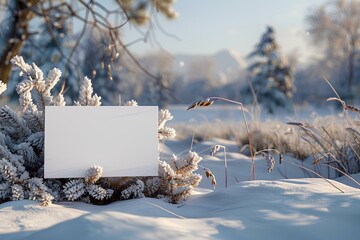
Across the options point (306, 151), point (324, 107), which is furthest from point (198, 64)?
point (306, 151)

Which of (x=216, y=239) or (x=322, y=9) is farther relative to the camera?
(x=322, y=9)

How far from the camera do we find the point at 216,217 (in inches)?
48.6

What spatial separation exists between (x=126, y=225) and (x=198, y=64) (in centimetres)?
7143

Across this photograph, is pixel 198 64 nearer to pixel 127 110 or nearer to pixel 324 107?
pixel 324 107

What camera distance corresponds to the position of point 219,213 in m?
1.29

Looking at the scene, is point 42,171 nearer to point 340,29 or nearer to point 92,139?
point 92,139

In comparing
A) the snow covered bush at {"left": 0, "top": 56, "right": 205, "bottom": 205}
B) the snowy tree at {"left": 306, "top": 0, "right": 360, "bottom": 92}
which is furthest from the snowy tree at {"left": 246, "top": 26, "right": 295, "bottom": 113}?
the snow covered bush at {"left": 0, "top": 56, "right": 205, "bottom": 205}

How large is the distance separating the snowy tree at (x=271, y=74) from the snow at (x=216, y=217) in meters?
21.5

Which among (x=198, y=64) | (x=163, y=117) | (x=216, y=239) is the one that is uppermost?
(x=198, y=64)

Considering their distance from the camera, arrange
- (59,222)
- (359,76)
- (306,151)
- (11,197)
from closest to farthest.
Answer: (59,222) → (11,197) → (306,151) → (359,76)

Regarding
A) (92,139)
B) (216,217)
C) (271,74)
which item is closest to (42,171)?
(92,139)

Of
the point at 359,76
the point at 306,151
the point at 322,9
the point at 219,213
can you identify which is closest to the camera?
the point at 219,213

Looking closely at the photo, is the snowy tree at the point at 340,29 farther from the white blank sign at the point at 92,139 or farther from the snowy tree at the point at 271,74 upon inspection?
the white blank sign at the point at 92,139

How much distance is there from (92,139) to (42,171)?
1.04 ft
